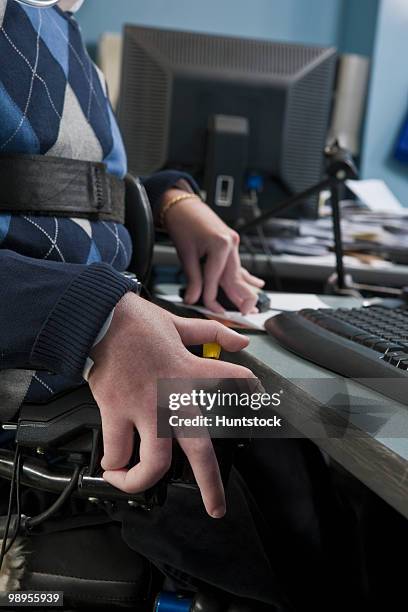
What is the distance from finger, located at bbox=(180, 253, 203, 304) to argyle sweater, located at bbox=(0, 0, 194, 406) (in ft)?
0.51

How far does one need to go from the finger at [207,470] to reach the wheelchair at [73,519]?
29 millimetres

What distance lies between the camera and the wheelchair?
55 cm

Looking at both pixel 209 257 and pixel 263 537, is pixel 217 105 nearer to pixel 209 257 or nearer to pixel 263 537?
pixel 209 257

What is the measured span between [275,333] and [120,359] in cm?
27

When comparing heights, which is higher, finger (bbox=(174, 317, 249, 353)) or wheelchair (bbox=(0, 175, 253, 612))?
finger (bbox=(174, 317, 249, 353))

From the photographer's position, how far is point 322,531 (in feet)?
2.63

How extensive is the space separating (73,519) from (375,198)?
1895mm

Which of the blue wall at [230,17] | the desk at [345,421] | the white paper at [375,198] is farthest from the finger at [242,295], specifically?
the blue wall at [230,17]

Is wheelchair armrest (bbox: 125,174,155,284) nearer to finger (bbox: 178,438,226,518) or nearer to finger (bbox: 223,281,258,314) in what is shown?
finger (bbox: 223,281,258,314)

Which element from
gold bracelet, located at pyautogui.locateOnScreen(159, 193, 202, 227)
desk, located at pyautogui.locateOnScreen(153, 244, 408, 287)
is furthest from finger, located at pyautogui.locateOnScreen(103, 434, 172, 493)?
desk, located at pyautogui.locateOnScreen(153, 244, 408, 287)

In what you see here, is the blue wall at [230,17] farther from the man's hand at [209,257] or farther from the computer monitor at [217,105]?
the man's hand at [209,257]

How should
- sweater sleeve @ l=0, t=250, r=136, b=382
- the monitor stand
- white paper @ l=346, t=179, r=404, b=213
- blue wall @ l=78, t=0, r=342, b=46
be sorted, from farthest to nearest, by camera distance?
blue wall @ l=78, t=0, r=342, b=46
white paper @ l=346, t=179, r=404, b=213
the monitor stand
sweater sleeve @ l=0, t=250, r=136, b=382

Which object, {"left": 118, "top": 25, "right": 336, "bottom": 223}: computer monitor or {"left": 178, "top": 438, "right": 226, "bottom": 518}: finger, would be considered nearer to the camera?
{"left": 178, "top": 438, "right": 226, "bottom": 518}: finger

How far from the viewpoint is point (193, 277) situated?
97 cm
